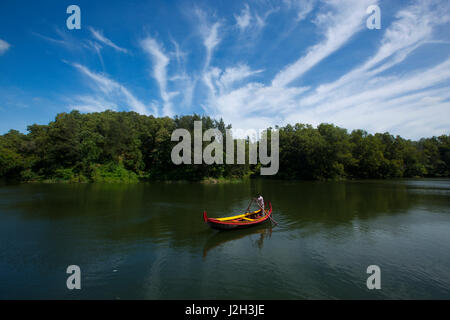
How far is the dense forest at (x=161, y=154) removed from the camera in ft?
151

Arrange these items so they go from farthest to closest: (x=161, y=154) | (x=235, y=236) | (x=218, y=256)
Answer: (x=161, y=154) → (x=235, y=236) → (x=218, y=256)

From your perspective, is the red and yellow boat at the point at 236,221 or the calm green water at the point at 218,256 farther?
the red and yellow boat at the point at 236,221

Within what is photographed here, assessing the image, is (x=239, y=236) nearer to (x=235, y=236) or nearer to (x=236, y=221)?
(x=235, y=236)

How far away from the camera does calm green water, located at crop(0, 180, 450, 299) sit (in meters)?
7.23

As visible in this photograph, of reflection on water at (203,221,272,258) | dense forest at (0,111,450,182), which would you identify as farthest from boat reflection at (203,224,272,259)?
dense forest at (0,111,450,182)

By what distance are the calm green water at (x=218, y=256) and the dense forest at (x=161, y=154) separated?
1263 inches

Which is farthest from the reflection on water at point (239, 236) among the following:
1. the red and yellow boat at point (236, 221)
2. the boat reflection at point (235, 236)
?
the red and yellow boat at point (236, 221)

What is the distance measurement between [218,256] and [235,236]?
2.90 meters

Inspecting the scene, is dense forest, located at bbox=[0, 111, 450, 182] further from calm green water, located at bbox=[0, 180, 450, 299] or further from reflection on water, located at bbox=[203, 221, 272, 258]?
reflection on water, located at bbox=[203, 221, 272, 258]

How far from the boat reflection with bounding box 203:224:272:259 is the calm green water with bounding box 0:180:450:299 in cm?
5

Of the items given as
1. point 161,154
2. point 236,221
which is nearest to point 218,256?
point 236,221

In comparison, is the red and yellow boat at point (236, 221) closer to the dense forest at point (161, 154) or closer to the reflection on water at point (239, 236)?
the reflection on water at point (239, 236)

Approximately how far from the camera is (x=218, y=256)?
32.1 feet
